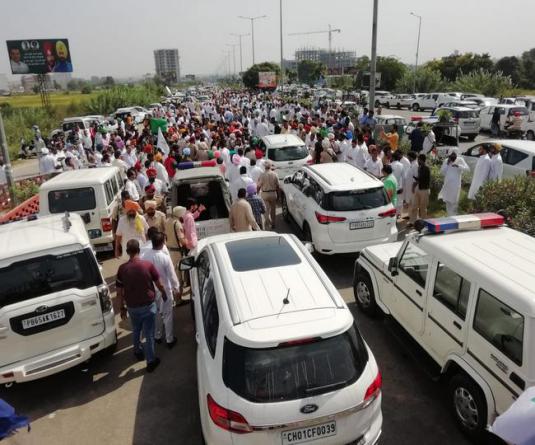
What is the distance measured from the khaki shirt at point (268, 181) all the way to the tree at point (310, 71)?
83.8 m

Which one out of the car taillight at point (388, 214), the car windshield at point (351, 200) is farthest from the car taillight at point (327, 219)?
the car taillight at point (388, 214)

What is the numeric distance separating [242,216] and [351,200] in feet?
6.55

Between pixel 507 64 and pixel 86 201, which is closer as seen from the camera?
pixel 86 201

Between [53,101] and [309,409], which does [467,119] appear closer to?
[309,409]

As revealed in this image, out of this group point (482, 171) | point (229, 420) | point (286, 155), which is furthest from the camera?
point (286, 155)

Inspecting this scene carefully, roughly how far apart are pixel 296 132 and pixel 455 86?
31.3m

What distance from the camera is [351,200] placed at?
26.3ft

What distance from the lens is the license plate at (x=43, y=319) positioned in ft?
16.2

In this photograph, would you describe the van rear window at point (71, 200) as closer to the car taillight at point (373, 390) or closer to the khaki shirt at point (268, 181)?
the khaki shirt at point (268, 181)

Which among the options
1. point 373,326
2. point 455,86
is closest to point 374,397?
point 373,326

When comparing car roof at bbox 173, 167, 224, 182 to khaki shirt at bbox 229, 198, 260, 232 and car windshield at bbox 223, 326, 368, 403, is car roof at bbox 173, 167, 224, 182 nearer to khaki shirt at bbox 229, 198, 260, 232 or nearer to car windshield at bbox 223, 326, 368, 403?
khaki shirt at bbox 229, 198, 260, 232

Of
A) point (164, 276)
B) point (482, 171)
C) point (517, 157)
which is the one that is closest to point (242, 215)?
point (164, 276)

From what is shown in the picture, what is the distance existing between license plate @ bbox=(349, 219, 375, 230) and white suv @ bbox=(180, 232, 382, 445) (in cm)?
404

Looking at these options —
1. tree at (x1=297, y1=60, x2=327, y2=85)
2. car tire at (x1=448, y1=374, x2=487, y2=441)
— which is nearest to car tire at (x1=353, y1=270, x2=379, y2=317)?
car tire at (x1=448, y1=374, x2=487, y2=441)
